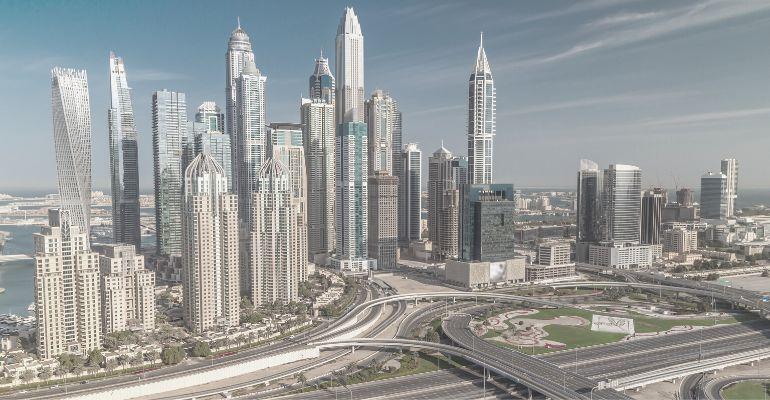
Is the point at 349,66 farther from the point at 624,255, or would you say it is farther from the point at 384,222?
the point at 624,255

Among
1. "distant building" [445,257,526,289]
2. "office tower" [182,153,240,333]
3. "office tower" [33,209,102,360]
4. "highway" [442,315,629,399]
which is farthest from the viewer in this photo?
"distant building" [445,257,526,289]

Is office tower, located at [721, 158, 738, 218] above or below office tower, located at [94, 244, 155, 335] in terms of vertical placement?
above

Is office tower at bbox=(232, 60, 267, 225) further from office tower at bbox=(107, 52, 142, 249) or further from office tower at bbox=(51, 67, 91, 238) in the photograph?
office tower at bbox=(51, 67, 91, 238)

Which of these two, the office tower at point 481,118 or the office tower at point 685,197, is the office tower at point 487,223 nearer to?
the office tower at point 481,118

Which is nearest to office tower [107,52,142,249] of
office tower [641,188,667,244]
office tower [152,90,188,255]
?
office tower [152,90,188,255]

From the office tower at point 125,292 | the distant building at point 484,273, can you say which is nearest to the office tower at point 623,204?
the distant building at point 484,273

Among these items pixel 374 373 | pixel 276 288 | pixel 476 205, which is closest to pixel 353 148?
pixel 476 205

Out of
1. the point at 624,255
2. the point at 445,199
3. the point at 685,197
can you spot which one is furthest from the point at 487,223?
the point at 685,197
